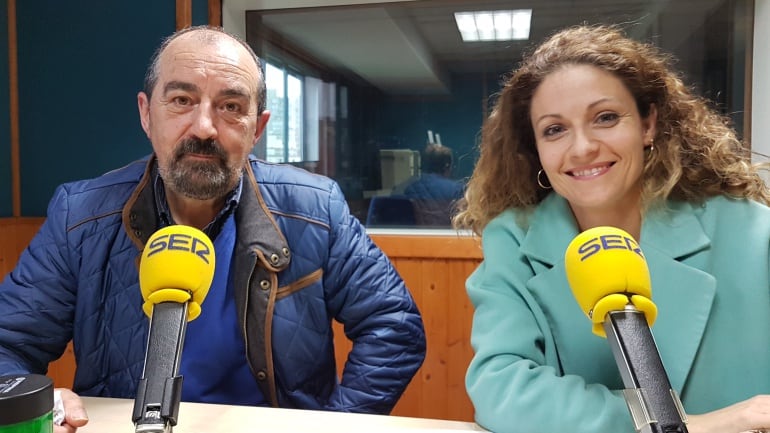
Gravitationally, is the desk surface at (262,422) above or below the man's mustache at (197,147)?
below

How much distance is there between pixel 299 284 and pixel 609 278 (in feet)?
2.93

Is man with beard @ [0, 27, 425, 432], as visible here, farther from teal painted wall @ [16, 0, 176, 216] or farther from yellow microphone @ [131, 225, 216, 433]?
teal painted wall @ [16, 0, 176, 216]

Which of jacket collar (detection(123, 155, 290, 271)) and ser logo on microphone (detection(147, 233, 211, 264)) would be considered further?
jacket collar (detection(123, 155, 290, 271))

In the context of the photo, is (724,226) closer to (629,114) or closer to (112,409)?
(629,114)

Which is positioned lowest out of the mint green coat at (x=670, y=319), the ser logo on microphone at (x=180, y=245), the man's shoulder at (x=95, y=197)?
the mint green coat at (x=670, y=319)

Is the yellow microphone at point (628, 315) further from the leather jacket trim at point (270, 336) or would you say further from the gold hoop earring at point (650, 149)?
the leather jacket trim at point (270, 336)

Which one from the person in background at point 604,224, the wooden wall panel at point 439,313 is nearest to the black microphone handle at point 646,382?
the person in background at point 604,224

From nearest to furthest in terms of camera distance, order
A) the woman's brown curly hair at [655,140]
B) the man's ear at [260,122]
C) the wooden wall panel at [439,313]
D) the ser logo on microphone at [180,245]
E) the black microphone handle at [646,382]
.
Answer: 1. the black microphone handle at [646,382]
2. the ser logo on microphone at [180,245]
3. the woman's brown curly hair at [655,140]
4. the man's ear at [260,122]
5. the wooden wall panel at [439,313]

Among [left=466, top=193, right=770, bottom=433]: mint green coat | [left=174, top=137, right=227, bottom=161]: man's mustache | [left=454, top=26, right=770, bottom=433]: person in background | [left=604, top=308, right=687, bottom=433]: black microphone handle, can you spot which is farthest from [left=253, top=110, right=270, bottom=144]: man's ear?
[left=604, top=308, right=687, bottom=433]: black microphone handle

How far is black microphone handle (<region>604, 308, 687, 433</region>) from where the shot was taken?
63cm

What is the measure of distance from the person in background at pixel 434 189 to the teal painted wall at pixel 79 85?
1281 mm

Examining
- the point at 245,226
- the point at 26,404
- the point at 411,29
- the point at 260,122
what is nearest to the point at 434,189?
the point at 411,29

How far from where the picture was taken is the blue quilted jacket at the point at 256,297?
1.44m

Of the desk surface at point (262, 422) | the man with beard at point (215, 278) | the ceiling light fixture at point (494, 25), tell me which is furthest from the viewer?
the ceiling light fixture at point (494, 25)
